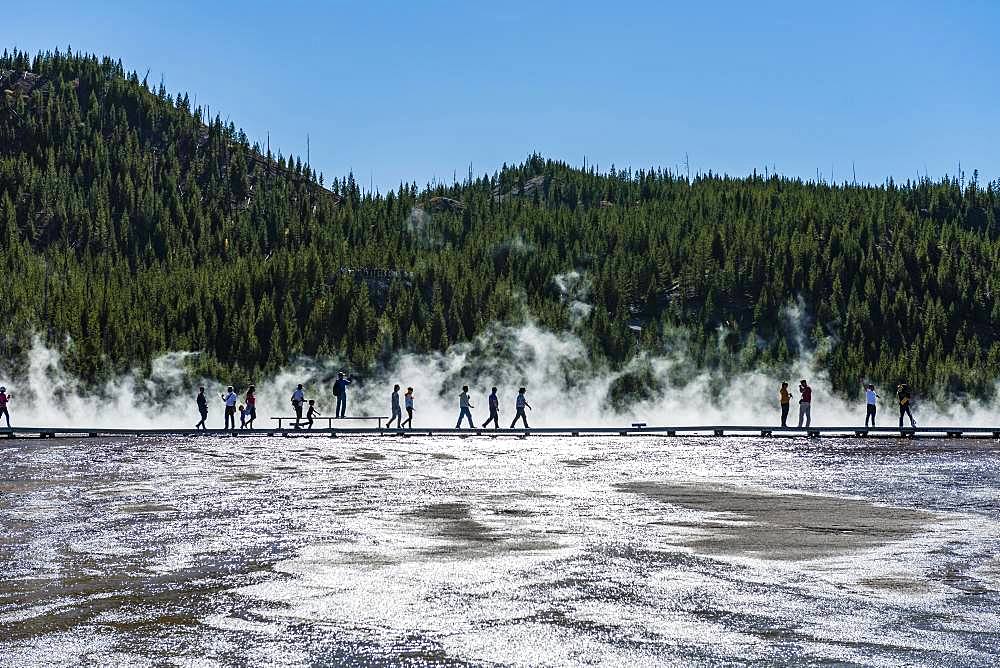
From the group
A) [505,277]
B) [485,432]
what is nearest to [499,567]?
[485,432]

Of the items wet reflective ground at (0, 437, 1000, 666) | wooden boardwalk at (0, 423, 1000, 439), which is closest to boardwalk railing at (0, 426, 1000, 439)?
wooden boardwalk at (0, 423, 1000, 439)

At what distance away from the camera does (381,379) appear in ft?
313

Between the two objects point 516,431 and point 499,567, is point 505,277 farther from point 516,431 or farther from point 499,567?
point 499,567

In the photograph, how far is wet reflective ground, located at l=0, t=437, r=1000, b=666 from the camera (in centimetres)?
1179

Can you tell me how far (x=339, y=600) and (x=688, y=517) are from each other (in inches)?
326

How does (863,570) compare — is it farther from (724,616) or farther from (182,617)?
(182,617)

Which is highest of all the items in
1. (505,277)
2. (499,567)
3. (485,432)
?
(505,277)

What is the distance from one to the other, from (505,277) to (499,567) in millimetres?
94171

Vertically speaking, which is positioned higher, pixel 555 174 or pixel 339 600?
pixel 555 174

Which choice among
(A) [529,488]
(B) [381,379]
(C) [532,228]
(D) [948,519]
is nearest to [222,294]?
(B) [381,379]

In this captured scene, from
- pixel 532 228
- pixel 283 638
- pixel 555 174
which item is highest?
pixel 555 174

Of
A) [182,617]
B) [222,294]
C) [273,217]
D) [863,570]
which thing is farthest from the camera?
[273,217]

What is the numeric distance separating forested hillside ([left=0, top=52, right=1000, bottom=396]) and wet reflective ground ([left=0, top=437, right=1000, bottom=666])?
70.3m

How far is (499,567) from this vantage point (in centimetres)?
1569
